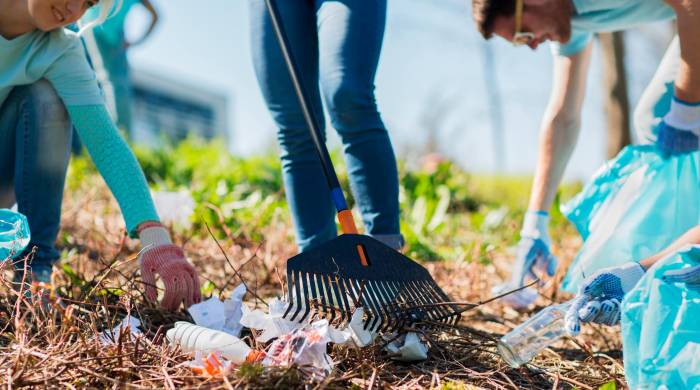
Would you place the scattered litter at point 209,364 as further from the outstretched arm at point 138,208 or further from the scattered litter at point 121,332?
the outstretched arm at point 138,208

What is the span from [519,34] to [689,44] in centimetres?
51

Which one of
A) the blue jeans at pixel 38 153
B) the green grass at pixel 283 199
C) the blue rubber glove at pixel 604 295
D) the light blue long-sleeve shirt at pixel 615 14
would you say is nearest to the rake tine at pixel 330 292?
the blue rubber glove at pixel 604 295

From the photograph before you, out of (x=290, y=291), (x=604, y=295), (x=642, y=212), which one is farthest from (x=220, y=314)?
(x=642, y=212)

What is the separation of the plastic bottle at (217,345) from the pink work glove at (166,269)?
28 cm

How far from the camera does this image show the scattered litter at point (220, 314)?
166 centimetres

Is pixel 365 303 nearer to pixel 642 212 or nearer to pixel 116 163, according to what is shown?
pixel 116 163

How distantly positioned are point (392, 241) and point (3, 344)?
102 cm

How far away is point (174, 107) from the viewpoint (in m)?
42.1

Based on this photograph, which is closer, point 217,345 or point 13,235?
point 217,345

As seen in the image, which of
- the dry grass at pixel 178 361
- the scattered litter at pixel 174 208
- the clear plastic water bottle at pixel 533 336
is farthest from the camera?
the scattered litter at pixel 174 208

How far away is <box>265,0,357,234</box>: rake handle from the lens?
5.73 feet

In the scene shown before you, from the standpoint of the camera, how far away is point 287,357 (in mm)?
1351

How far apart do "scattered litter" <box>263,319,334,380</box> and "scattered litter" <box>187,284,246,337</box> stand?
0.90 feet

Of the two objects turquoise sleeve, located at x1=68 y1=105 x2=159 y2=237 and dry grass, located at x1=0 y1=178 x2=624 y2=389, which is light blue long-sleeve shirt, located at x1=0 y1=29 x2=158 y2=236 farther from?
dry grass, located at x1=0 y1=178 x2=624 y2=389
